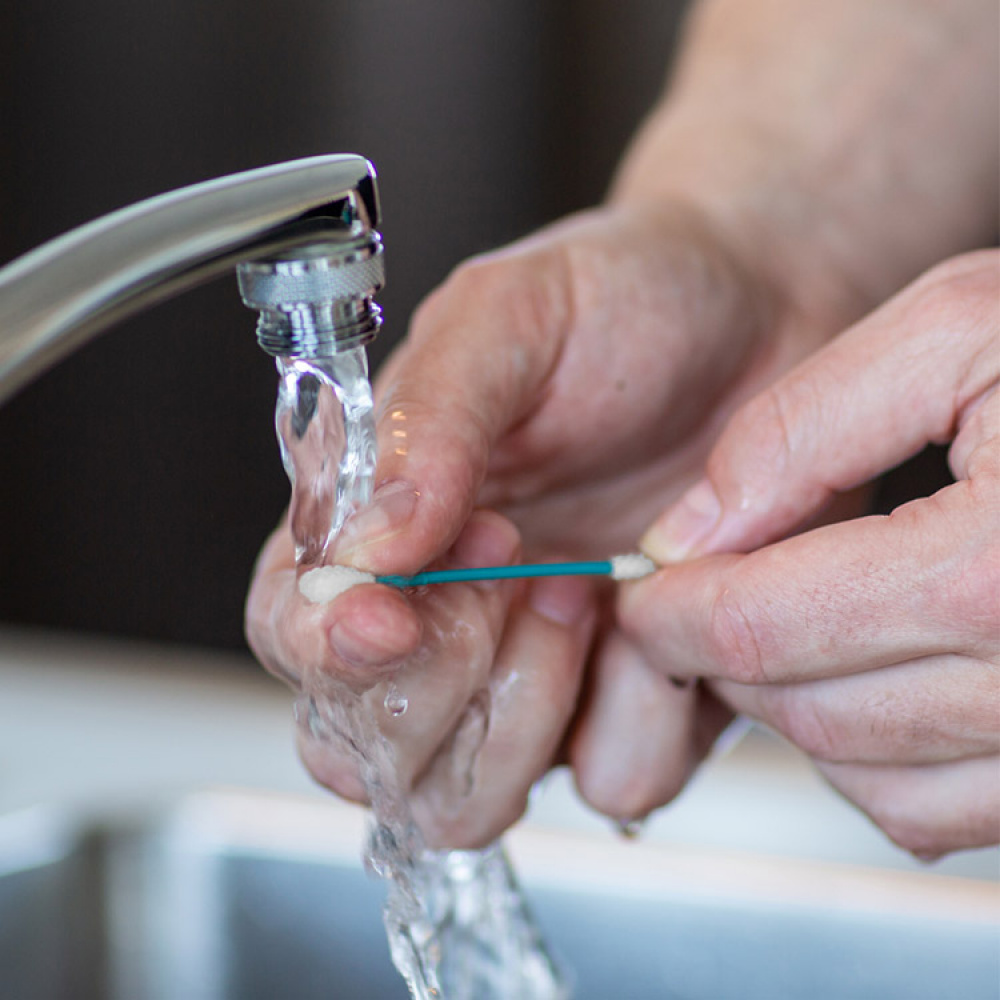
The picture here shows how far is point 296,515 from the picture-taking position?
411mm

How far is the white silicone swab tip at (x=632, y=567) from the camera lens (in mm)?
495

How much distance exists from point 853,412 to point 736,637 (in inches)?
3.5

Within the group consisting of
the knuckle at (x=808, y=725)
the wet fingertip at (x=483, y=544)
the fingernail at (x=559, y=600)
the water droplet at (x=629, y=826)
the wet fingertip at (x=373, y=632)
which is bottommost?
the water droplet at (x=629, y=826)

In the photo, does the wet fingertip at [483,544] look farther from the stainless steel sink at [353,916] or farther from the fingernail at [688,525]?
the stainless steel sink at [353,916]

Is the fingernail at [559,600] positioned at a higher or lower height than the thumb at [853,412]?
lower

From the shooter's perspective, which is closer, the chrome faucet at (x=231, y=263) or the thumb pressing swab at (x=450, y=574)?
the chrome faucet at (x=231, y=263)

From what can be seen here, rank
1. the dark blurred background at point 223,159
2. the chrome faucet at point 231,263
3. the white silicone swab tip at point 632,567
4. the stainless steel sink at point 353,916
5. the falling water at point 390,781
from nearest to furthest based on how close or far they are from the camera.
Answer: the chrome faucet at point 231,263
the falling water at point 390,781
the white silicone swab tip at point 632,567
the stainless steel sink at point 353,916
the dark blurred background at point 223,159

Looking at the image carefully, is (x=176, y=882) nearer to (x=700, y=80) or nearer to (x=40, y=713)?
(x=40, y=713)

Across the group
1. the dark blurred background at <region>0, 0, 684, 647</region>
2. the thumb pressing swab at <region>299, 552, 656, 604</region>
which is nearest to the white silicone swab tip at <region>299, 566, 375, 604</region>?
the thumb pressing swab at <region>299, 552, 656, 604</region>

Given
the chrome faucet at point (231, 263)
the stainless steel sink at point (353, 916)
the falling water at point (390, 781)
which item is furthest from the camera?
the stainless steel sink at point (353, 916)

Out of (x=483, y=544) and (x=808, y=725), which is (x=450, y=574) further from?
(x=808, y=725)

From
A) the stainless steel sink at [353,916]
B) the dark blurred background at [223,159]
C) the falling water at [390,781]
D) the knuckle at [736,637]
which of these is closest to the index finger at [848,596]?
the knuckle at [736,637]

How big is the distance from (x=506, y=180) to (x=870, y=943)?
89 cm

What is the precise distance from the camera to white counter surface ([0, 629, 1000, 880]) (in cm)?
70
